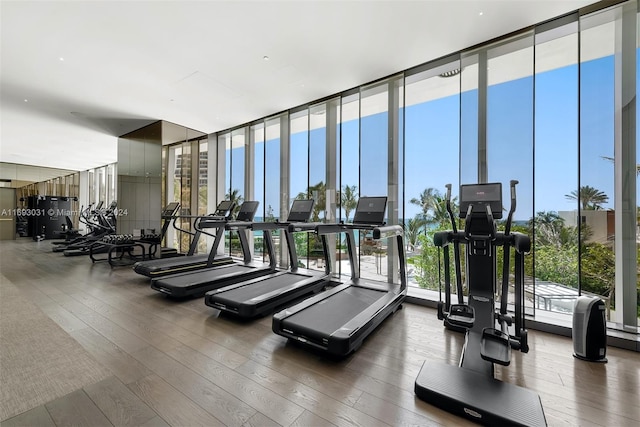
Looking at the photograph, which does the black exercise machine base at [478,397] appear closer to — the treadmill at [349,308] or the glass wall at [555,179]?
the treadmill at [349,308]

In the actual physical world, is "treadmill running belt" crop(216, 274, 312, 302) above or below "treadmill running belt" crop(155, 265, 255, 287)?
below

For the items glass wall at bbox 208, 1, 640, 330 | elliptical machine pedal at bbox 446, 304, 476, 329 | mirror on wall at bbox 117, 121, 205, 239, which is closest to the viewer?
elliptical machine pedal at bbox 446, 304, 476, 329

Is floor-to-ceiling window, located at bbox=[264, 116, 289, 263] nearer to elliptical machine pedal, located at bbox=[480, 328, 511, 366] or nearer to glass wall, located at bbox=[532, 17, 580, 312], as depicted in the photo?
glass wall, located at bbox=[532, 17, 580, 312]

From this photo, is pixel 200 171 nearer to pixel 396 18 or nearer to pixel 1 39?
pixel 1 39

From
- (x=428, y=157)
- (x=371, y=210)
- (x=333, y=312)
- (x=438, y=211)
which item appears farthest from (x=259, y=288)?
(x=428, y=157)

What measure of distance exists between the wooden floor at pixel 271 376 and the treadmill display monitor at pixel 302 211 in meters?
1.82

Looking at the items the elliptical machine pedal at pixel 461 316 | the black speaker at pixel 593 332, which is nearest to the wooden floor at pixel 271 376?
the black speaker at pixel 593 332

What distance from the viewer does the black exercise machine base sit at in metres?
1.75

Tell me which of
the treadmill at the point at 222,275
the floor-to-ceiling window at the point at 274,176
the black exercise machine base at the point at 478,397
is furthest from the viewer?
the floor-to-ceiling window at the point at 274,176

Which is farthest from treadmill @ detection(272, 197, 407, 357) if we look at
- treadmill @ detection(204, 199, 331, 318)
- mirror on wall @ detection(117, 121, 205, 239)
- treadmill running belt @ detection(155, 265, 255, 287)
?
mirror on wall @ detection(117, 121, 205, 239)

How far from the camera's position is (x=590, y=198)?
322 centimetres

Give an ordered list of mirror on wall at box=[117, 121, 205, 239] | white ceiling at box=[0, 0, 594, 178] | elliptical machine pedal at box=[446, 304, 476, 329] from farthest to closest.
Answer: mirror on wall at box=[117, 121, 205, 239]
white ceiling at box=[0, 0, 594, 178]
elliptical machine pedal at box=[446, 304, 476, 329]

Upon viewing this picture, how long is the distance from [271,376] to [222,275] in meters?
3.00

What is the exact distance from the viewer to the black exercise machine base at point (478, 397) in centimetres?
175
